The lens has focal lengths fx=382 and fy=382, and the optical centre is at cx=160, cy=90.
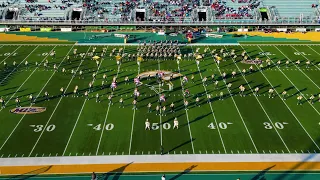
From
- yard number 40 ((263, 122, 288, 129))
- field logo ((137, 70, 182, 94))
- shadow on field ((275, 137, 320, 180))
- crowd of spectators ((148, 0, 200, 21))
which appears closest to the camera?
shadow on field ((275, 137, 320, 180))

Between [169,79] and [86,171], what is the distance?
574 inches

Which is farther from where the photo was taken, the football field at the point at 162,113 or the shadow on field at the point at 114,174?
the football field at the point at 162,113

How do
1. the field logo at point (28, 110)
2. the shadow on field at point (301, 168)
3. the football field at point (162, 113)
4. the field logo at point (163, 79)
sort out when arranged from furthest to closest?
the field logo at point (163, 79) < the field logo at point (28, 110) < the football field at point (162, 113) < the shadow on field at point (301, 168)

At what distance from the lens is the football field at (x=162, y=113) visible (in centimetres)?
2403

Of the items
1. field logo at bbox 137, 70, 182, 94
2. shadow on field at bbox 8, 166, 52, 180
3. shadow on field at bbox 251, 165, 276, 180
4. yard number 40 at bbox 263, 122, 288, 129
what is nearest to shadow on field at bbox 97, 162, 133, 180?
shadow on field at bbox 8, 166, 52, 180

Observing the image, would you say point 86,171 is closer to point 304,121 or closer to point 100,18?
point 304,121

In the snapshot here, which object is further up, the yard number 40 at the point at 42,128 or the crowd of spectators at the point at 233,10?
the crowd of spectators at the point at 233,10

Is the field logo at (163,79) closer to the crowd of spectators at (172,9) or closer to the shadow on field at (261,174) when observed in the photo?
the shadow on field at (261,174)

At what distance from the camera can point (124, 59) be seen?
39156 mm

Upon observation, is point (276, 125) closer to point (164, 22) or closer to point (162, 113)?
point (162, 113)

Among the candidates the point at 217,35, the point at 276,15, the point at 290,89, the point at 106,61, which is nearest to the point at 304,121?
the point at 290,89

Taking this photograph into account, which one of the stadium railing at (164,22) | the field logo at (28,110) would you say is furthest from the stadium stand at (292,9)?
the field logo at (28,110)

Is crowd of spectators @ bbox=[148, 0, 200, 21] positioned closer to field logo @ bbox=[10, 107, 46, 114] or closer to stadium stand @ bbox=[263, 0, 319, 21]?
stadium stand @ bbox=[263, 0, 319, 21]

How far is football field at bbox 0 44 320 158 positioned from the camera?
24031mm
